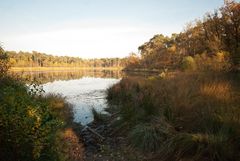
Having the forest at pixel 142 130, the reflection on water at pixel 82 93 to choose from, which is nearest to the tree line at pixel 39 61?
the reflection on water at pixel 82 93

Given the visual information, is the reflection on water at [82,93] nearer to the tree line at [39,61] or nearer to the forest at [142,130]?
the forest at [142,130]

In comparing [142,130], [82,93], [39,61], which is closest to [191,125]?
[142,130]

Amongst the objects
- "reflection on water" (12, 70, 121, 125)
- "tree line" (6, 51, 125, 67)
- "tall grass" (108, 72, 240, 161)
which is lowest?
"reflection on water" (12, 70, 121, 125)

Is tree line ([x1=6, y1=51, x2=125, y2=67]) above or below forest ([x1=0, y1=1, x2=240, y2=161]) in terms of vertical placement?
above

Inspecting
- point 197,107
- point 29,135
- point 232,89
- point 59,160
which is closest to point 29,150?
point 29,135

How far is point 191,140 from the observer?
20.4 feet

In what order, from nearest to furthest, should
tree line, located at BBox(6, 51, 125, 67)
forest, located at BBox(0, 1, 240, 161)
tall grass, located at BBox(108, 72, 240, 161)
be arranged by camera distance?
forest, located at BBox(0, 1, 240, 161), tall grass, located at BBox(108, 72, 240, 161), tree line, located at BBox(6, 51, 125, 67)

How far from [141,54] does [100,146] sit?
94.5m

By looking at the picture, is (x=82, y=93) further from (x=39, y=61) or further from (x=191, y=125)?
(x=39, y=61)

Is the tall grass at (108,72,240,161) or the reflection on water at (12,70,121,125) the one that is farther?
the reflection on water at (12,70,121,125)

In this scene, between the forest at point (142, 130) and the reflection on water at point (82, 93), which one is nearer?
the forest at point (142, 130)

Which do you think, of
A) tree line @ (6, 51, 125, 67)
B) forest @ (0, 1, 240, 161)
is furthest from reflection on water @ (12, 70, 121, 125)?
tree line @ (6, 51, 125, 67)

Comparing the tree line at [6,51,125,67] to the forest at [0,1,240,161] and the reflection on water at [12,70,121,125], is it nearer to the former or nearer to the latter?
the reflection on water at [12,70,121,125]

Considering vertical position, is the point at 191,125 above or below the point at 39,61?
below
